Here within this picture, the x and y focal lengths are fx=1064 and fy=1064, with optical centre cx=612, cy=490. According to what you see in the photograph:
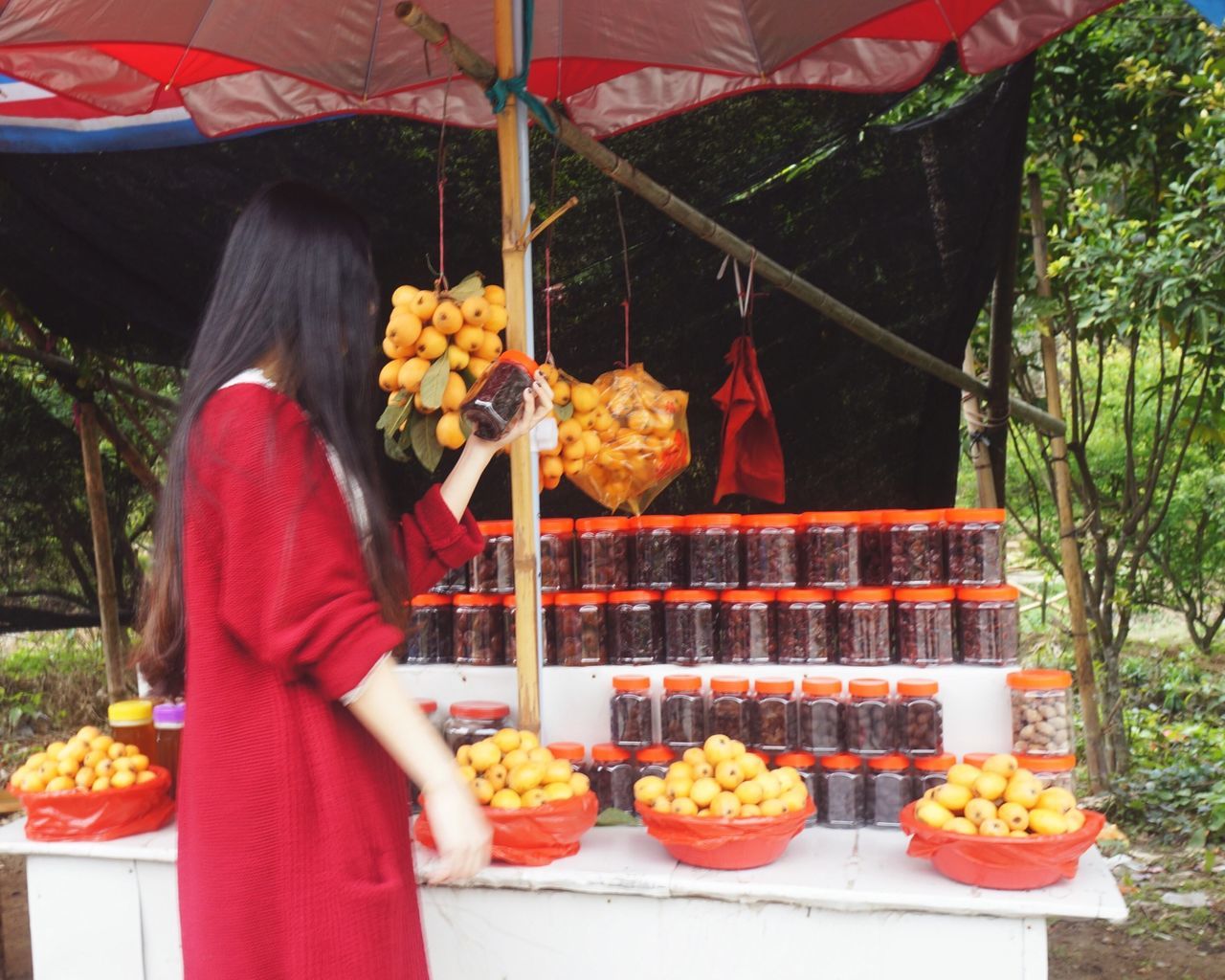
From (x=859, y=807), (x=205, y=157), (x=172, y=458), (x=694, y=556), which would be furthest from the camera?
(x=205, y=157)

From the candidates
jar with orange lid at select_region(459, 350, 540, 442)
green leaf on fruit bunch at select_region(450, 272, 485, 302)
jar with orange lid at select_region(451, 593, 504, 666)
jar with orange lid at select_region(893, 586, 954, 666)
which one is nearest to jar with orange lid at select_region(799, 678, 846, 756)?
jar with orange lid at select_region(893, 586, 954, 666)

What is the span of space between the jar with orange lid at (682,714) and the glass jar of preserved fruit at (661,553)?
1.15 feet

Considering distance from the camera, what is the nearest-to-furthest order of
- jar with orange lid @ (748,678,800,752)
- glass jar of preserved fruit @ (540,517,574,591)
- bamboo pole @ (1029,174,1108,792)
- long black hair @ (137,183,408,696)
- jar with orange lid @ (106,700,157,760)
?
long black hair @ (137,183,408,696), jar with orange lid @ (748,678,800,752), jar with orange lid @ (106,700,157,760), glass jar of preserved fruit @ (540,517,574,591), bamboo pole @ (1029,174,1108,792)

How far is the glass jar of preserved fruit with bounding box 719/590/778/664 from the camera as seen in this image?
9.11 ft

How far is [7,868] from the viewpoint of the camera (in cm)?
490

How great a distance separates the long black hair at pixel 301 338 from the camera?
56.5 inches

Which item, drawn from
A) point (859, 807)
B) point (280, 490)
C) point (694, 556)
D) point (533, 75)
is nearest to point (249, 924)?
point (280, 490)

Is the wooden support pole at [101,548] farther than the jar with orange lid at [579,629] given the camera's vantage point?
Yes

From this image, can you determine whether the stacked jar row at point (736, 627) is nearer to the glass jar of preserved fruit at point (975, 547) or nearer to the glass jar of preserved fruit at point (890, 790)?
the glass jar of preserved fruit at point (975, 547)

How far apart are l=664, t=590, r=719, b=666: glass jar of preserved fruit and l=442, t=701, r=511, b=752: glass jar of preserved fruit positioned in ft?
1.56

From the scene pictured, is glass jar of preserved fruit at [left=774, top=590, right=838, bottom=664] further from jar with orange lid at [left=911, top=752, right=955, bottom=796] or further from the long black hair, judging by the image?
the long black hair

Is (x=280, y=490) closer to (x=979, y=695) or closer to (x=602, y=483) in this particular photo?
(x=602, y=483)

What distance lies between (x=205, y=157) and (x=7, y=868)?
3453mm

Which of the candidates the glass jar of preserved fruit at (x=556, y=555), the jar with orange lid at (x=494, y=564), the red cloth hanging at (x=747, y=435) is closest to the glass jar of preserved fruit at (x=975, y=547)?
the red cloth hanging at (x=747, y=435)
